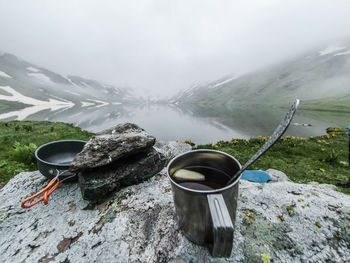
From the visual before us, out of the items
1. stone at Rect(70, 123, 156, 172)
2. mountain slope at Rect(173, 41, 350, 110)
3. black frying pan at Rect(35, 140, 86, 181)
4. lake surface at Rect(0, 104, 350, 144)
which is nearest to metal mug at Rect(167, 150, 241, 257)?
stone at Rect(70, 123, 156, 172)

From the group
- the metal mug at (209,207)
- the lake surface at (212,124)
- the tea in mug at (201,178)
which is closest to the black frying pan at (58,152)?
the tea in mug at (201,178)

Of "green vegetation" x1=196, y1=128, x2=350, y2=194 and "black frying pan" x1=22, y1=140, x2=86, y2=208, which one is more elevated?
"black frying pan" x1=22, y1=140, x2=86, y2=208

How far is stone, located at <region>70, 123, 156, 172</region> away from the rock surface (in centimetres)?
71

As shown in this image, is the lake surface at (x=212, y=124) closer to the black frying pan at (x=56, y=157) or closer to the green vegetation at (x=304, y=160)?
the green vegetation at (x=304, y=160)

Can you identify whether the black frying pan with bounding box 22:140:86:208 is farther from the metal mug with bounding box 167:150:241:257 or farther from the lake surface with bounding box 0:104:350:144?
the lake surface with bounding box 0:104:350:144

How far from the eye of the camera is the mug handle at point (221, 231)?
1.15m

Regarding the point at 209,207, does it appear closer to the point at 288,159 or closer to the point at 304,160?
the point at 288,159

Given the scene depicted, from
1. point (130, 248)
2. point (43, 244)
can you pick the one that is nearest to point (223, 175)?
point (130, 248)

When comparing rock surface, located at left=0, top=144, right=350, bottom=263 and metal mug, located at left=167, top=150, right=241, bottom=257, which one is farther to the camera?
rock surface, located at left=0, top=144, right=350, bottom=263

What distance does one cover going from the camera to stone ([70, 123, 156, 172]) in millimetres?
2529

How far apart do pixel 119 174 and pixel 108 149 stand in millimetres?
524

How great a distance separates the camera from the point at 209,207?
138 centimetres

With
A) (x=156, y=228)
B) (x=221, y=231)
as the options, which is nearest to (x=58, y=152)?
(x=156, y=228)

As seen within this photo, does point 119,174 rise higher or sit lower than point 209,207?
lower
